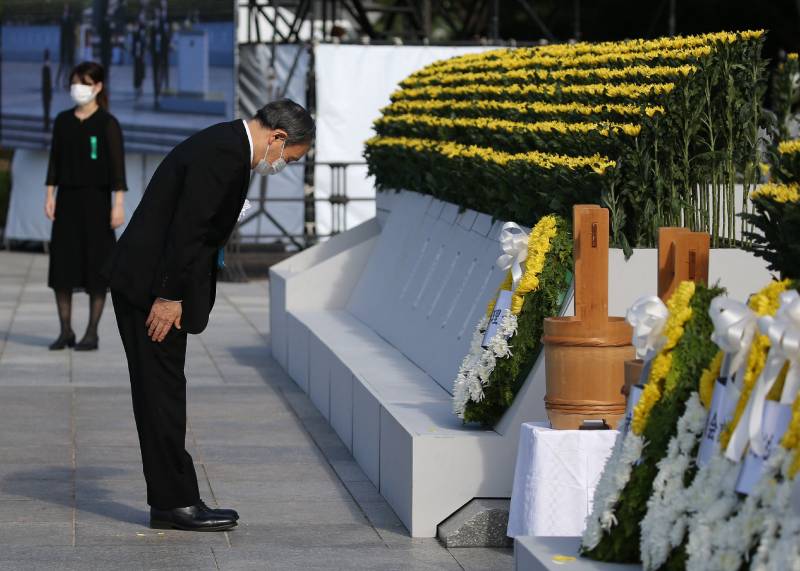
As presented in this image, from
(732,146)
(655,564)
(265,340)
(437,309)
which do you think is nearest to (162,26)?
(265,340)

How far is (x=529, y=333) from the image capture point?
6199 mm

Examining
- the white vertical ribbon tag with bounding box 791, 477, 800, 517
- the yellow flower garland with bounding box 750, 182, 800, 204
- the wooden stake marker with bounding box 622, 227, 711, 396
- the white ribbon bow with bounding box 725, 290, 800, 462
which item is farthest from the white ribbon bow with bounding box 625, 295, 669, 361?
the white vertical ribbon tag with bounding box 791, 477, 800, 517

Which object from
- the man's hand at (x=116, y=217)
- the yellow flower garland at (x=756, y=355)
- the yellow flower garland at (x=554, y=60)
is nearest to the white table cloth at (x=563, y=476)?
the yellow flower garland at (x=756, y=355)

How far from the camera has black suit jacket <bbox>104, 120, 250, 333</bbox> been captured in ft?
19.7

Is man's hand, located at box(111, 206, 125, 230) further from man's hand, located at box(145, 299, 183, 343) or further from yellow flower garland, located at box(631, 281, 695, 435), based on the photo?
yellow flower garland, located at box(631, 281, 695, 435)

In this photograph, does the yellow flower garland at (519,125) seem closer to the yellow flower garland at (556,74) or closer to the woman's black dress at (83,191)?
the yellow flower garland at (556,74)

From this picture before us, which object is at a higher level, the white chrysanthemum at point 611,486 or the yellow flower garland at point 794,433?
the yellow flower garland at point 794,433

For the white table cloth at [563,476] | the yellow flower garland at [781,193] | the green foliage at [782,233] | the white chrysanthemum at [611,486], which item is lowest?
the white table cloth at [563,476]

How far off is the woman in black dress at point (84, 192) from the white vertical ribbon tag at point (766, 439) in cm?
821

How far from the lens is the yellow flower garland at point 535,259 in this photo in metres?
6.18

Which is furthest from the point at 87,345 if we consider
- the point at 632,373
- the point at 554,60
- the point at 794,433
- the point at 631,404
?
the point at 794,433

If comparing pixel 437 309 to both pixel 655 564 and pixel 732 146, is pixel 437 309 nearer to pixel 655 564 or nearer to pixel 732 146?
pixel 732 146

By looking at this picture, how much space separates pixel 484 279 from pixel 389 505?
1472 millimetres

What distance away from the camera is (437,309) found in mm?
8484
